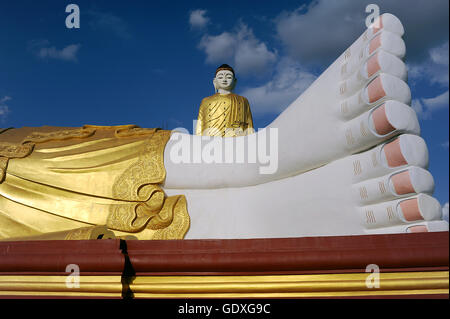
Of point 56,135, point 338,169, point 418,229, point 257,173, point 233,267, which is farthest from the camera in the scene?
point 56,135

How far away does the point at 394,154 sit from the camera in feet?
5.66

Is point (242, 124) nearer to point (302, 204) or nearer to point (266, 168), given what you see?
point (266, 168)

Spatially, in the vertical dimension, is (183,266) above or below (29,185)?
below

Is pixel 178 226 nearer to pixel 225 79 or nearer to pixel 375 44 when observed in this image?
pixel 375 44

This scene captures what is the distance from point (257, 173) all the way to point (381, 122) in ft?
2.77

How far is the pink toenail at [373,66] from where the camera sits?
1749 millimetres

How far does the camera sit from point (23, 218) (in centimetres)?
252

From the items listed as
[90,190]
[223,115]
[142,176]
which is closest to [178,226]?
[142,176]

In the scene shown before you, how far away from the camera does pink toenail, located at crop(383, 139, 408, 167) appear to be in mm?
1704

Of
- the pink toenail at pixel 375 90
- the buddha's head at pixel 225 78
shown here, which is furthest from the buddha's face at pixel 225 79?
the pink toenail at pixel 375 90

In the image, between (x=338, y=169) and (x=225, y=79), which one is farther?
(x=225, y=79)

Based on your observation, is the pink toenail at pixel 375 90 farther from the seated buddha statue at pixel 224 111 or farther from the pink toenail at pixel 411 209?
the seated buddha statue at pixel 224 111

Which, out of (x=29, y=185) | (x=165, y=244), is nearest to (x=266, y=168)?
(x=165, y=244)

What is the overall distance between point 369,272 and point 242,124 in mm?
2289
